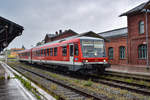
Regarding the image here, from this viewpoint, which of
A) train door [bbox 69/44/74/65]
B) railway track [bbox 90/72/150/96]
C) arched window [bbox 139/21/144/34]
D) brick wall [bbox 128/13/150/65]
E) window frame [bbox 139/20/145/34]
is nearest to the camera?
railway track [bbox 90/72/150/96]

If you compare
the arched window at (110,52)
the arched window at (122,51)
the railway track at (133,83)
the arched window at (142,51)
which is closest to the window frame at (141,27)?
the arched window at (142,51)

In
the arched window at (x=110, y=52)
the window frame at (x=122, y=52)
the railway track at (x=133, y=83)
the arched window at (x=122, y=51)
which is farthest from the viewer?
the arched window at (x=110, y=52)

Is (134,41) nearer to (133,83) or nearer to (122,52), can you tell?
(122,52)

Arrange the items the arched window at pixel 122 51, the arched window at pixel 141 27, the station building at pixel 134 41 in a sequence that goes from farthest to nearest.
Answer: the arched window at pixel 122 51 < the arched window at pixel 141 27 < the station building at pixel 134 41

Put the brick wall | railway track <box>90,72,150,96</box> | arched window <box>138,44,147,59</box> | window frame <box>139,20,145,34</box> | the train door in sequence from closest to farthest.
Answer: railway track <box>90,72,150,96</box> < the train door < arched window <box>138,44,147,59</box> < the brick wall < window frame <box>139,20,145,34</box>

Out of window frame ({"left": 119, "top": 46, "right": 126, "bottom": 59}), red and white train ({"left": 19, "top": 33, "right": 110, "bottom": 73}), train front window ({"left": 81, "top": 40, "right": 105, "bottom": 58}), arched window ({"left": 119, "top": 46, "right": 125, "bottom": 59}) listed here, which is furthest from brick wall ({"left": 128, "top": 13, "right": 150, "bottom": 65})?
red and white train ({"left": 19, "top": 33, "right": 110, "bottom": 73})

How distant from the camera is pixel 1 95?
22.8ft

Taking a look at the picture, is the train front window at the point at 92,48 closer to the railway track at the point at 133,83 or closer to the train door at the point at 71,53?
the train door at the point at 71,53

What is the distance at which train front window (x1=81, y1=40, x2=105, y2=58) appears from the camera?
12648 millimetres

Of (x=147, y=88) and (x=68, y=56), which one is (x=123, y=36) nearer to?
(x=68, y=56)

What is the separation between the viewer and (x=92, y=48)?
12961 mm

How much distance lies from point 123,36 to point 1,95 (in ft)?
69.5

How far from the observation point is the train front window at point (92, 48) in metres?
12.6

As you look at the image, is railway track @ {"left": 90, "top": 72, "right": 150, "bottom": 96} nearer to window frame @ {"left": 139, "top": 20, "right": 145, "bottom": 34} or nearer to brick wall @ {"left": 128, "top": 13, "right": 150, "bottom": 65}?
brick wall @ {"left": 128, "top": 13, "right": 150, "bottom": 65}
